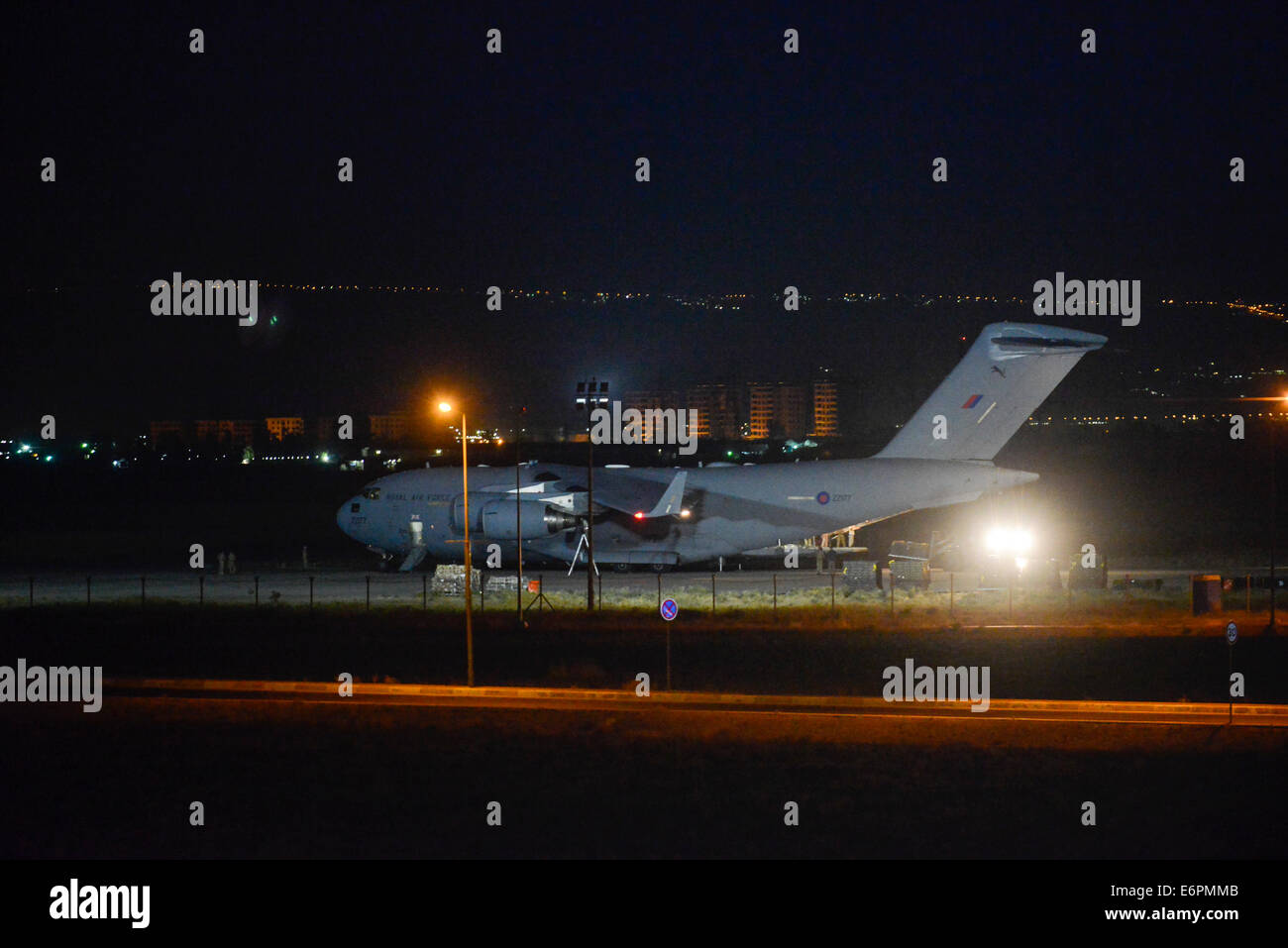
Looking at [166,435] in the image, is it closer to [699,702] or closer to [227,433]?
[227,433]

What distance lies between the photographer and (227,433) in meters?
160

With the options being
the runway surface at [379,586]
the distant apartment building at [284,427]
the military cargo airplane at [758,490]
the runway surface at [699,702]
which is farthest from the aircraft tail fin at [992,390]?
the distant apartment building at [284,427]

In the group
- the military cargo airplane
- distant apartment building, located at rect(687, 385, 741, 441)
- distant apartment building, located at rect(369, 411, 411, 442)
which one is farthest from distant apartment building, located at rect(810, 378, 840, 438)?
the military cargo airplane

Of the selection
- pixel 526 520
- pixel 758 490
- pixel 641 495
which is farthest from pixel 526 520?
pixel 758 490

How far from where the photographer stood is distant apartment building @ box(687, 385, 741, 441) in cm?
17012

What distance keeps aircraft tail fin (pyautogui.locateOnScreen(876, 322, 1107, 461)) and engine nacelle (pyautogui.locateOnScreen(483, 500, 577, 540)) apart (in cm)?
1297

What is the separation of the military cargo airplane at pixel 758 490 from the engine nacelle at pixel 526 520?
0.05 meters

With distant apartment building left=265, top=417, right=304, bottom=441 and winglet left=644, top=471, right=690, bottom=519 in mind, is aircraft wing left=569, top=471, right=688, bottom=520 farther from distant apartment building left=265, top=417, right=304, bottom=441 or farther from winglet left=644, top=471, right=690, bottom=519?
distant apartment building left=265, top=417, right=304, bottom=441

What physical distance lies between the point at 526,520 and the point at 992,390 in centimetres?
1715
